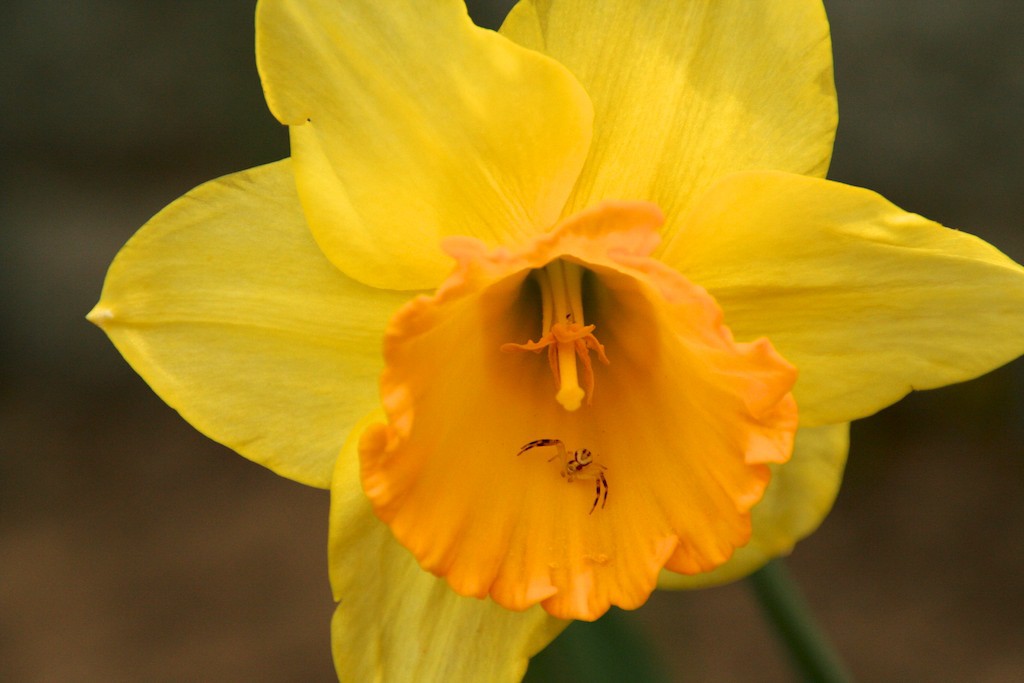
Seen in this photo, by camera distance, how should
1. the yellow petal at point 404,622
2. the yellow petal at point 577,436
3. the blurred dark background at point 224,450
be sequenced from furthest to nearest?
1. the blurred dark background at point 224,450
2. the yellow petal at point 404,622
3. the yellow petal at point 577,436

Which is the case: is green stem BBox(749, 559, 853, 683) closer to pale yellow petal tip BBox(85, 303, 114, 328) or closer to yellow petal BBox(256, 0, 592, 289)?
yellow petal BBox(256, 0, 592, 289)

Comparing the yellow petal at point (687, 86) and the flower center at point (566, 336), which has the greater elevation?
the yellow petal at point (687, 86)

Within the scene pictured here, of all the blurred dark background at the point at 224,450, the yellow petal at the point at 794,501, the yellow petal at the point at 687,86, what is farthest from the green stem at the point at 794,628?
the blurred dark background at the point at 224,450

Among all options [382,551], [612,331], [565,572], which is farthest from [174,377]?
[612,331]

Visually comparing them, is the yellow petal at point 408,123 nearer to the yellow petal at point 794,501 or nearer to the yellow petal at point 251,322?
the yellow petal at point 251,322

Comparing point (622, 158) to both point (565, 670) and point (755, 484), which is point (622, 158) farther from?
point (565, 670)

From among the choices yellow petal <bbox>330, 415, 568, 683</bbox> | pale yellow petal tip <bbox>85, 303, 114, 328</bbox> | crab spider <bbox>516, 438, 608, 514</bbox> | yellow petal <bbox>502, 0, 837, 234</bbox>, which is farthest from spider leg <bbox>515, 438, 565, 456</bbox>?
pale yellow petal tip <bbox>85, 303, 114, 328</bbox>
